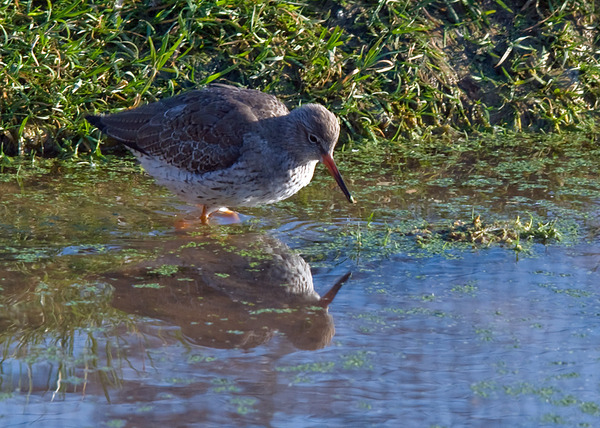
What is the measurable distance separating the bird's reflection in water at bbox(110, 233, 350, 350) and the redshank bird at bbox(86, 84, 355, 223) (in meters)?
A: 0.40

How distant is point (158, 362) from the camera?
3584mm

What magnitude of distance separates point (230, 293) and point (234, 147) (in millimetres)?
1445

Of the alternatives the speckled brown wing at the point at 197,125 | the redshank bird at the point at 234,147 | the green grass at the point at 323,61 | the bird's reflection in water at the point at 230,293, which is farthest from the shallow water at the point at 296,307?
the green grass at the point at 323,61

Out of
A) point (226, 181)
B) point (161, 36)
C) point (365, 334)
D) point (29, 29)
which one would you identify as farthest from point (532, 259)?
point (29, 29)

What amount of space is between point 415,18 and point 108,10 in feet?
9.15

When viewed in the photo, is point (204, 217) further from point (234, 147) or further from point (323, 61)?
point (323, 61)

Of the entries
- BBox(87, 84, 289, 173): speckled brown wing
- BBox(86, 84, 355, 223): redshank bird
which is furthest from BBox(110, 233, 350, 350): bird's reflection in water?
BBox(87, 84, 289, 173): speckled brown wing

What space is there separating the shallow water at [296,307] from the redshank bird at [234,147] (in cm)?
28

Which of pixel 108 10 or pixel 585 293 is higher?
pixel 108 10

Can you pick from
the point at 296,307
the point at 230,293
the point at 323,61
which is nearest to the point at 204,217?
the point at 230,293

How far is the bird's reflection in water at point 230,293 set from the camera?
3943 millimetres

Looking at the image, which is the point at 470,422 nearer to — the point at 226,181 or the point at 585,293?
the point at 585,293

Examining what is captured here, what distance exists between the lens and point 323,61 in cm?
726

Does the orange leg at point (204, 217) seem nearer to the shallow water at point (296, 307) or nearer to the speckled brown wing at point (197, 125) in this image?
the shallow water at point (296, 307)
